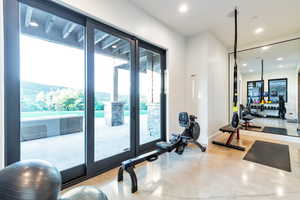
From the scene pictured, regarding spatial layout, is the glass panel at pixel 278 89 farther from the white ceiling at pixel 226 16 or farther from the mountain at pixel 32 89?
the mountain at pixel 32 89

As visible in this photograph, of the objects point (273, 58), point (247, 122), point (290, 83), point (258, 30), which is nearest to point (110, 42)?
point (258, 30)

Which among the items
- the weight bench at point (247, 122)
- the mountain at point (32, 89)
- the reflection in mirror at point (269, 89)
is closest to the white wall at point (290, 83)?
the reflection in mirror at point (269, 89)

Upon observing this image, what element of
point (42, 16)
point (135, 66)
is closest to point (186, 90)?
point (135, 66)

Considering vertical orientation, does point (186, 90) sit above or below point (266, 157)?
above

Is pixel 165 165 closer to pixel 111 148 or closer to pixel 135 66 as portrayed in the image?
pixel 111 148

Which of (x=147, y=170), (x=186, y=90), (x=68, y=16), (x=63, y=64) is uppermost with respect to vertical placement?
(x=68, y=16)

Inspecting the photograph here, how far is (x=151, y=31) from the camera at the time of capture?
10.3 ft

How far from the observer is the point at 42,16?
6.72 feet

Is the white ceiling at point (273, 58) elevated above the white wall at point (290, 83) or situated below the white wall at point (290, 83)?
above

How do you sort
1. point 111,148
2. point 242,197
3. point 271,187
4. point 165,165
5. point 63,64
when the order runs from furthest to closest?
point 111,148 < point 165,165 < point 63,64 < point 271,187 < point 242,197

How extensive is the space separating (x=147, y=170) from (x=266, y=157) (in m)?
2.64

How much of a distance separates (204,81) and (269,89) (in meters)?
3.91

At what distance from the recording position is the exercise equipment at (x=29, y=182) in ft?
1.73

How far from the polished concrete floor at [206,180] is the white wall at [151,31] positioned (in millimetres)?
1195
